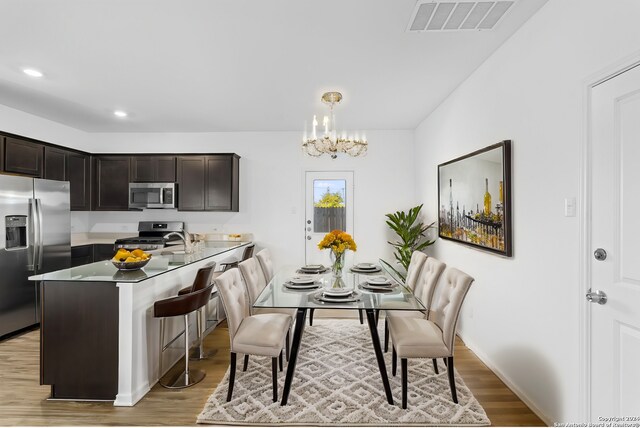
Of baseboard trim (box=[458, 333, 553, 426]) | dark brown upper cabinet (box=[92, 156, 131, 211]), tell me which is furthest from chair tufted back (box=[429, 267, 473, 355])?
dark brown upper cabinet (box=[92, 156, 131, 211])

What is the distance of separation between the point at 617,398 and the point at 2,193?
5.19 m

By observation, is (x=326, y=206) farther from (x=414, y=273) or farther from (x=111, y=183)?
(x=111, y=183)

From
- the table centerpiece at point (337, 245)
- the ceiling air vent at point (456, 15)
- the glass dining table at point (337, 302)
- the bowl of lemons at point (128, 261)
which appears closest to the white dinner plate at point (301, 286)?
the glass dining table at point (337, 302)

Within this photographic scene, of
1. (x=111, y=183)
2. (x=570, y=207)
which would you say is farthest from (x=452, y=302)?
(x=111, y=183)

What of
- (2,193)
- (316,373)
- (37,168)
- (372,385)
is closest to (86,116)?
(37,168)

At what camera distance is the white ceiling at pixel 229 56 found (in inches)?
87.4

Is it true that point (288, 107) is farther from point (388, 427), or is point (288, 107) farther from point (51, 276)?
point (388, 427)

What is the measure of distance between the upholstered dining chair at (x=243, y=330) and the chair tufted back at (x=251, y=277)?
0.23 metres

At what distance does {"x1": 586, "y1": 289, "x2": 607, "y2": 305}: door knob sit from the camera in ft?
5.67

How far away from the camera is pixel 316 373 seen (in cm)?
280

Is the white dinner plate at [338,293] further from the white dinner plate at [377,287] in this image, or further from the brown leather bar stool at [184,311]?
the brown leather bar stool at [184,311]

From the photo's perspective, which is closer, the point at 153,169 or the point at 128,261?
the point at 128,261

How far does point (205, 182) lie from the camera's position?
5.17 m

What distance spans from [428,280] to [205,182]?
3671mm
